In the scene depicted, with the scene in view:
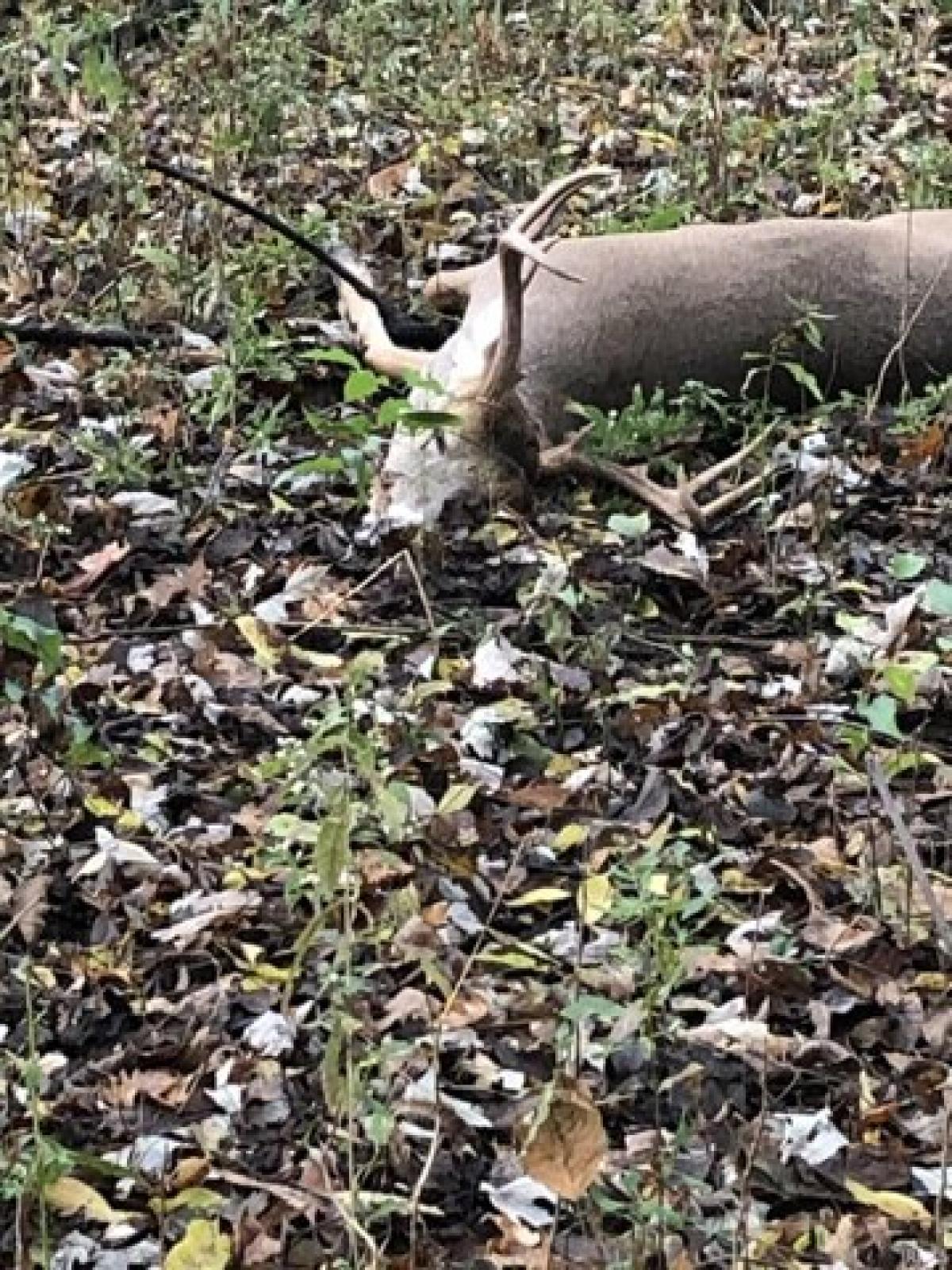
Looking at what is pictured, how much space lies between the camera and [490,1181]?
3.41 meters

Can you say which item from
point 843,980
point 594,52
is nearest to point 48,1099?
point 843,980

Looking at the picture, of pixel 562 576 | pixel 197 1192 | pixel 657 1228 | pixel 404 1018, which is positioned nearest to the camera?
pixel 657 1228

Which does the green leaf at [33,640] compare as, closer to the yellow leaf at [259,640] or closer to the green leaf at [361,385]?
the yellow leaf at [259,640]

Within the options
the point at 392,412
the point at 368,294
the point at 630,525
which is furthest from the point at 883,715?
the point at 368,294

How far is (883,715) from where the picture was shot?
417 cm

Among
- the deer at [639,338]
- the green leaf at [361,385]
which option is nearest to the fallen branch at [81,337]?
the deer at [639,338]

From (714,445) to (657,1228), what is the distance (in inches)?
120

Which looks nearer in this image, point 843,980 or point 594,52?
point 843,980

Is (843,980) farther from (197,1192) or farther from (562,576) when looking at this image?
(562,576)

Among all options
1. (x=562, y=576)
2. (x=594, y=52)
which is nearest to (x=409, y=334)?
(x=562, y=576)

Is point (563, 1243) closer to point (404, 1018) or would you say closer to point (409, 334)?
point (404, 1018)

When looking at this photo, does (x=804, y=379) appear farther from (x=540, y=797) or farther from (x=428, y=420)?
(x=540, y=797)

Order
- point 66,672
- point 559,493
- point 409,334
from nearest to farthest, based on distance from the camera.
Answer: point 66,672
point 559,493
point 409,334

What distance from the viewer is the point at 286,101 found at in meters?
7.71
